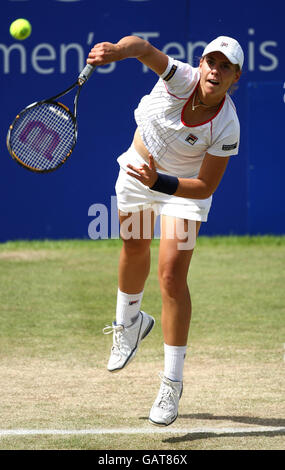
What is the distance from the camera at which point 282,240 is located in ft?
32.3

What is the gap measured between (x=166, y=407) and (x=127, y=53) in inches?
63.8

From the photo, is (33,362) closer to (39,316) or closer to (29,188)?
(39,316)

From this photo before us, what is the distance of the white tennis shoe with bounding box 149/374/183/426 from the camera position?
406cm

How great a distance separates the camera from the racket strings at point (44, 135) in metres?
4.43

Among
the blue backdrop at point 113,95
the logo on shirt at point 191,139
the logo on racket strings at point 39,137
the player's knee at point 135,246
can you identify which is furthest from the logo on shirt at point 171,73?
the blue backdrop at point 113,95

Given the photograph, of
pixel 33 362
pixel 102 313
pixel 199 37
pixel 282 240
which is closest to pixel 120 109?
pixel 199 37

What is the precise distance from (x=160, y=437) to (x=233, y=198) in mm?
6049

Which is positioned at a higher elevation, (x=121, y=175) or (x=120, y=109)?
(x=121, y=175)

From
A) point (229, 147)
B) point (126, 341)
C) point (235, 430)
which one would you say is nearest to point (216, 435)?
point (235, 430)

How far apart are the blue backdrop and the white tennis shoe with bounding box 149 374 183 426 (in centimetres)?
530

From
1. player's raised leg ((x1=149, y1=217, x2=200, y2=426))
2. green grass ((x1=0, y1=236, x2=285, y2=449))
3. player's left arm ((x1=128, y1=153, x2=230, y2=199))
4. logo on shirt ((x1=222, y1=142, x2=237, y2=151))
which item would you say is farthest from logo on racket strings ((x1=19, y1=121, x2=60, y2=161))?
green grass ((x1=0, y1=236, x2=285, y2=449))

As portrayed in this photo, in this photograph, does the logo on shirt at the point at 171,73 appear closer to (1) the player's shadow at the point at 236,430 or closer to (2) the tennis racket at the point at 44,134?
(2) the tennis racket at the point at 44,134

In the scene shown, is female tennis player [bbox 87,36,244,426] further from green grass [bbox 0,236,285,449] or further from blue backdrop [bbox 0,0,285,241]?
blue backdrop [bbox 0,0,285,241]

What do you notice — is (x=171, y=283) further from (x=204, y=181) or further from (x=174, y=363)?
(x=204, y=181)
